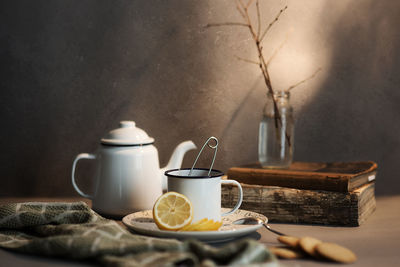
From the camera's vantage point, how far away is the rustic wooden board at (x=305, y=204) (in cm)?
108

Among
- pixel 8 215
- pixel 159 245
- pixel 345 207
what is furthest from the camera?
pixel 345 207

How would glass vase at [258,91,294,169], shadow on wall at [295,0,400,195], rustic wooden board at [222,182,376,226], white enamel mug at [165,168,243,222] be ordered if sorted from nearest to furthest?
white enamel mug at [165,168,243,222]
rustic wooden board at [222,182,376,226]
glass vase at [258,91,294,169]
shadow on wall at [295,0,400,195]

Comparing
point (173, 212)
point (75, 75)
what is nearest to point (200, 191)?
point (173, 212)

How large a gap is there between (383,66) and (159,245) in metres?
1.00

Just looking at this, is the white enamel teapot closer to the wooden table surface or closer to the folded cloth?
the folded cloth

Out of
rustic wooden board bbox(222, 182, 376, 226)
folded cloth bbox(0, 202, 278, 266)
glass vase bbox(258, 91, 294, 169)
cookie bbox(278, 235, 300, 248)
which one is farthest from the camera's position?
glass vase bbox(258, 91, 294, 169)

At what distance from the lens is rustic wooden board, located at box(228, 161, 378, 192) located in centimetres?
109

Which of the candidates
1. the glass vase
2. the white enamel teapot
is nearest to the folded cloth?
the white enamel teapot

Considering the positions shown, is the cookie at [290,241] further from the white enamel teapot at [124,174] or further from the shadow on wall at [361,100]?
the shadow on wall at [361,100]

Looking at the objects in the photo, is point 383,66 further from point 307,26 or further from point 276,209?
point 276,209

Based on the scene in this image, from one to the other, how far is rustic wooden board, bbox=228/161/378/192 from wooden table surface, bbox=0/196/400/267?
3.8 inches

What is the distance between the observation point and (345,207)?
1.08m

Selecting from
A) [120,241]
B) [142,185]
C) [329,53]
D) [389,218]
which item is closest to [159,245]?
[120,241]

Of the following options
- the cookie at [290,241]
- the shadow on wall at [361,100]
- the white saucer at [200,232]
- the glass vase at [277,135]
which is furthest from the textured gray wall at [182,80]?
the cookie at [290,241]
